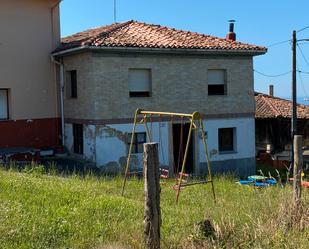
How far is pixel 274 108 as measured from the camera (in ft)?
116

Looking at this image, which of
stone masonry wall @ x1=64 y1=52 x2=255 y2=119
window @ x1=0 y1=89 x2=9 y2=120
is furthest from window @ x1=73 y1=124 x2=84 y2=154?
window @ x1=0 y1=89 x2=9 y2=120

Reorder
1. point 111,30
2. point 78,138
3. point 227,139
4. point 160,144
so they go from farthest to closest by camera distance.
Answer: point 227,139, point 111,30, point 78,138, point 160,144

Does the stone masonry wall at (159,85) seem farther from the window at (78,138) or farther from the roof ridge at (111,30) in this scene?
the roof ridge at (111,30)

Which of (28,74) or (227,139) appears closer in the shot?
(28,74)

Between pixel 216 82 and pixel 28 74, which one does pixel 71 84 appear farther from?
pixel 216 82

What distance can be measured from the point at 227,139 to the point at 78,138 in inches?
272

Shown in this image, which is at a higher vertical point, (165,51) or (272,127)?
(165,51)

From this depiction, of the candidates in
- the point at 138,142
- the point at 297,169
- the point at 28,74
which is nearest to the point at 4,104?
the point at 28,74

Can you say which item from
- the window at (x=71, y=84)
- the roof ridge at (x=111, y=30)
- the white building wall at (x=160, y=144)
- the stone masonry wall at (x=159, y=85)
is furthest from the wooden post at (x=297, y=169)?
the window at (x=71, y=84)

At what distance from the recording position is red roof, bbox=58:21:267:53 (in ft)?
66.3

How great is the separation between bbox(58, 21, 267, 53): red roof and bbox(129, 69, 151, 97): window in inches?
46.7

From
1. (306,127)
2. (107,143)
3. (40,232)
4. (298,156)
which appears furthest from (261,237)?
(306,127)

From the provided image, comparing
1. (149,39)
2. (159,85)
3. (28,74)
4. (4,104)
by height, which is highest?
(149,39)

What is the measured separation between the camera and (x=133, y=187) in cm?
1352
